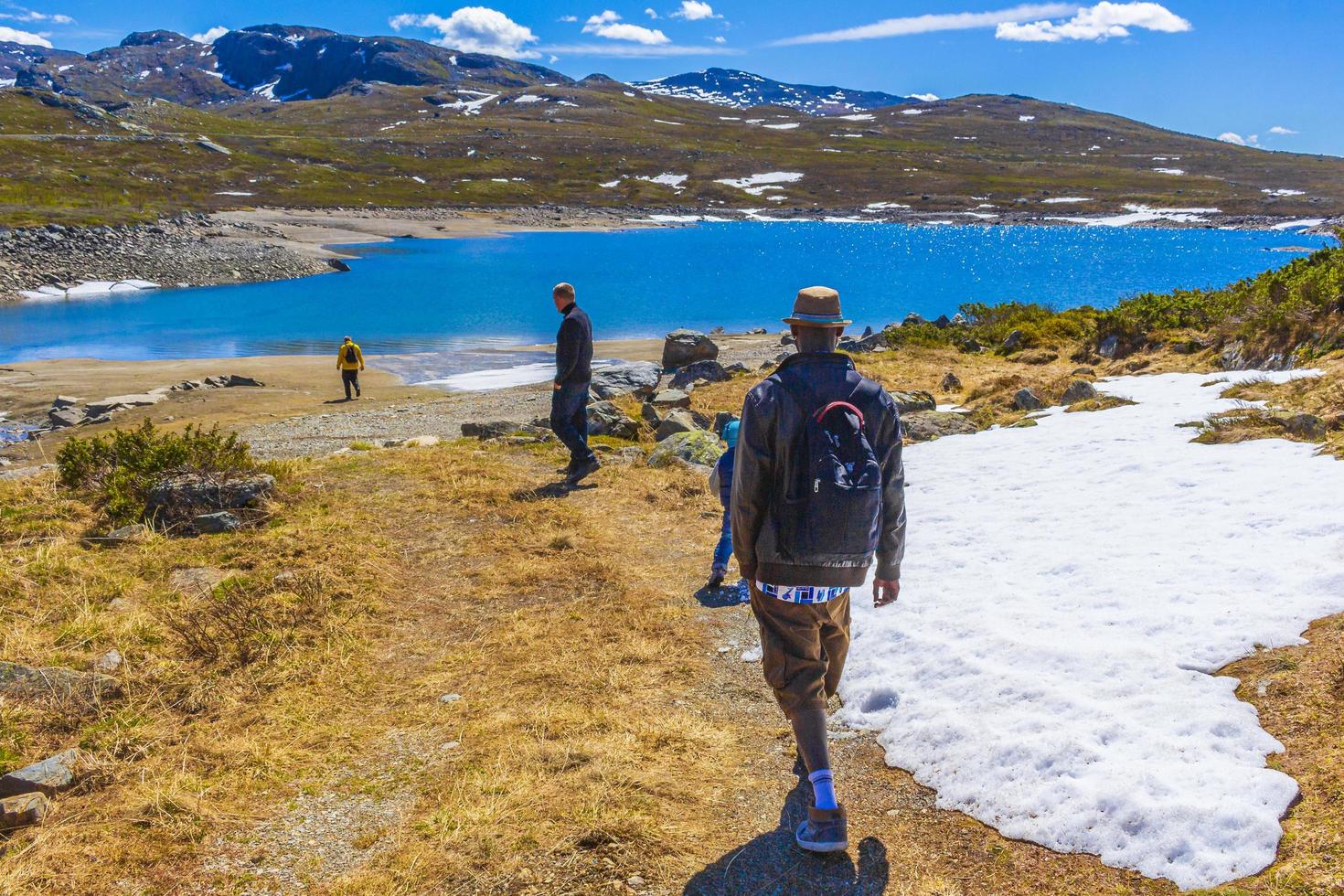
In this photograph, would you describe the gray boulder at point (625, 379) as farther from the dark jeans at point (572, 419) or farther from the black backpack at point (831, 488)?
the black backpack at point (831, 488)

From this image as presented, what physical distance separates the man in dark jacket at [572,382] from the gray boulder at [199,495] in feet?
11.4

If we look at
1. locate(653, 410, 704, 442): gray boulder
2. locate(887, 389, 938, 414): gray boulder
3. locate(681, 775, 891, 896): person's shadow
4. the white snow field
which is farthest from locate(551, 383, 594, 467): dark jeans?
locate(681, 775, 891, 896): person's shadow

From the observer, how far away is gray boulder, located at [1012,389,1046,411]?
1338 cm

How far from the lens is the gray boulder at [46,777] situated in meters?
4.15

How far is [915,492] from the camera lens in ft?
Result: 31.0

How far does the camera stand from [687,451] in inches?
477

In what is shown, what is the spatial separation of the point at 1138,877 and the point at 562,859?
2.36 m

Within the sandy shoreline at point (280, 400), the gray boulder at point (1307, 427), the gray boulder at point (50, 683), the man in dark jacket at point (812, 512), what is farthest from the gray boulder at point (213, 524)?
the gray boulder at point (1307, 427)

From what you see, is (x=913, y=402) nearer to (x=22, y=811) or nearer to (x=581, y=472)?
(x=581, y=472)

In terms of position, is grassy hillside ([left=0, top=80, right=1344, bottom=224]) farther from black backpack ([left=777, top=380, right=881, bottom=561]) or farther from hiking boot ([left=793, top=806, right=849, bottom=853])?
hiking boot ([left=793, top=806, right=849, bottom=853])

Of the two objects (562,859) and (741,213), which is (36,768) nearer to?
(562,859)

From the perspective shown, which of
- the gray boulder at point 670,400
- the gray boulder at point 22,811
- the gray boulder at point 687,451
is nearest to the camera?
the gray boulder at point 22,811

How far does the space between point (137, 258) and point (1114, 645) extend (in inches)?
2758

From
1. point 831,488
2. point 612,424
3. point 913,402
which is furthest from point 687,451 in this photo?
point 831,488
